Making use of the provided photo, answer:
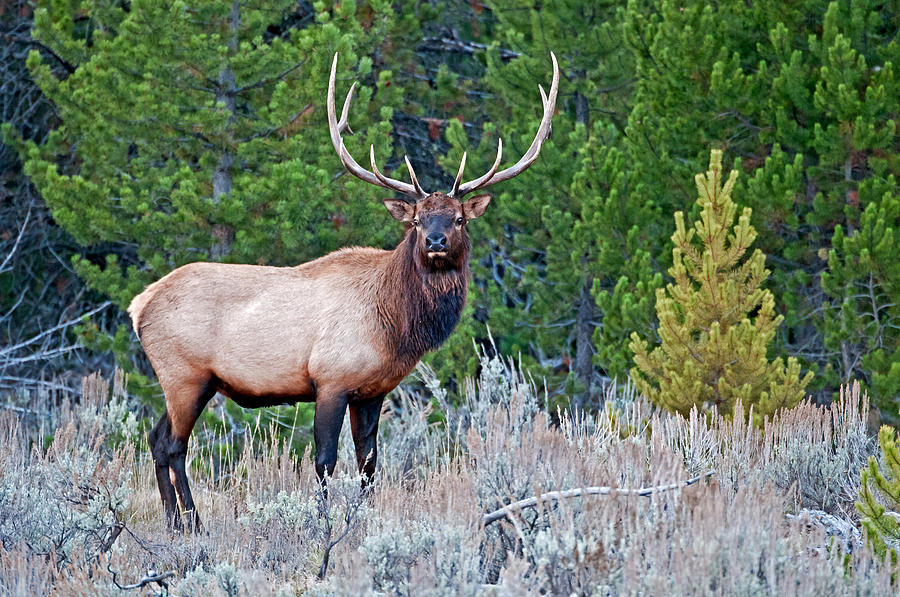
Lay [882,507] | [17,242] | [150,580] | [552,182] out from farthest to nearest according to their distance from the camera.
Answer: [17,242] < [552,182] < [150,580] < [882,507]

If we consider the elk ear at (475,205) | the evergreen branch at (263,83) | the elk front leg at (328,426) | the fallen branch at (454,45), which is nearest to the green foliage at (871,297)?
the elk ear at (475,205)

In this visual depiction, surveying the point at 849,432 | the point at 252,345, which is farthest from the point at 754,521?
the point at 252,345

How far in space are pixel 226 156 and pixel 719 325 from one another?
455 cm

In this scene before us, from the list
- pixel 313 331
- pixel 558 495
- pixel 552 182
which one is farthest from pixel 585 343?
pixel 558 495

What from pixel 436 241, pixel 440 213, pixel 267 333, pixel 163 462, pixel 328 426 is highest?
pixel 440 213

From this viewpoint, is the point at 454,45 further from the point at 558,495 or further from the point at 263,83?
the point at 558,495

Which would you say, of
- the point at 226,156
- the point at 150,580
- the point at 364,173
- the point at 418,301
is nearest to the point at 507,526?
the point at 150,580

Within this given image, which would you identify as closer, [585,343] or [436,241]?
[436,241]

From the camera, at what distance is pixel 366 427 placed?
6.75 meters

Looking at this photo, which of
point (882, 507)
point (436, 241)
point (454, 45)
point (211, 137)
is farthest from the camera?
point (454, 45)

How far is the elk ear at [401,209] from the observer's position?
6.85 meters

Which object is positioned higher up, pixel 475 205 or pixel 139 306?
pixel 475 205

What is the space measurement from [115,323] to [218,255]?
11.3 ft

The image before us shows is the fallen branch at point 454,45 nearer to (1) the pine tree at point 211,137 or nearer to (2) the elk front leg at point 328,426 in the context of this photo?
(1) the pine tree at point 211,137
